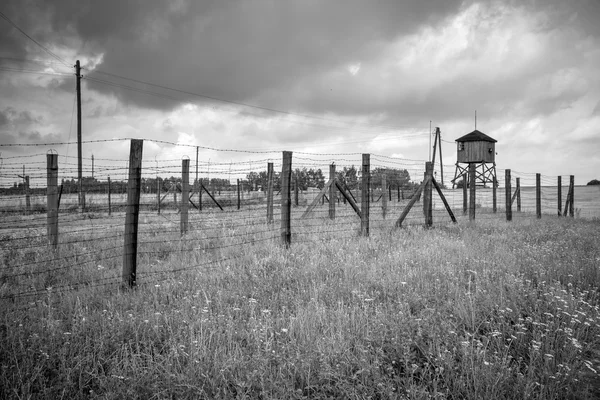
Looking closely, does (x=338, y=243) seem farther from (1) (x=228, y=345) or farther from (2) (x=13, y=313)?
(2) (x=13, y=313)

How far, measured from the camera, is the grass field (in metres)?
2.85

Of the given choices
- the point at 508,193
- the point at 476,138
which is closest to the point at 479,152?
the point at 476,138

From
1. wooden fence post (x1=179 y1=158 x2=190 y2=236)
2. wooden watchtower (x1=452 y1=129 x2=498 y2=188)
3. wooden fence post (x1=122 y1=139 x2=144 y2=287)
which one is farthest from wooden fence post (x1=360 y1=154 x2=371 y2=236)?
wooden watchtower (x1=452 y1=129 x2=498 y2=188)

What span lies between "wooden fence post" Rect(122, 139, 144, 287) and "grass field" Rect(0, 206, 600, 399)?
312mm

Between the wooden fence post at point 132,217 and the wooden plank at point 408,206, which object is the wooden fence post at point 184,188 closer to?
the wooden fence post at point 132,217

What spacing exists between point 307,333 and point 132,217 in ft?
11.6

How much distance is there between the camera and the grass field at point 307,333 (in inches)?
112

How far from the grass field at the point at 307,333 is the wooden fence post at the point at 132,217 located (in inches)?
12.3

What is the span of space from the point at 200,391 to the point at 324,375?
1.04m

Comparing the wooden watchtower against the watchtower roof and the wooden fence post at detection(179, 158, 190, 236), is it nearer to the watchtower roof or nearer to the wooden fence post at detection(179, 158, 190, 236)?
the watchtower roof

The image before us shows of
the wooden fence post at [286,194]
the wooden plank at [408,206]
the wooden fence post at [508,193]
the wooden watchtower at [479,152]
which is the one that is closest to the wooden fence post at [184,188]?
the wooden fence post at [286,194]

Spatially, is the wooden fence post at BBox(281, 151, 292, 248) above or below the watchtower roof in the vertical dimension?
below

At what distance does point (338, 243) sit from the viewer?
325 inches

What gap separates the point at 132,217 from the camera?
5.38m
